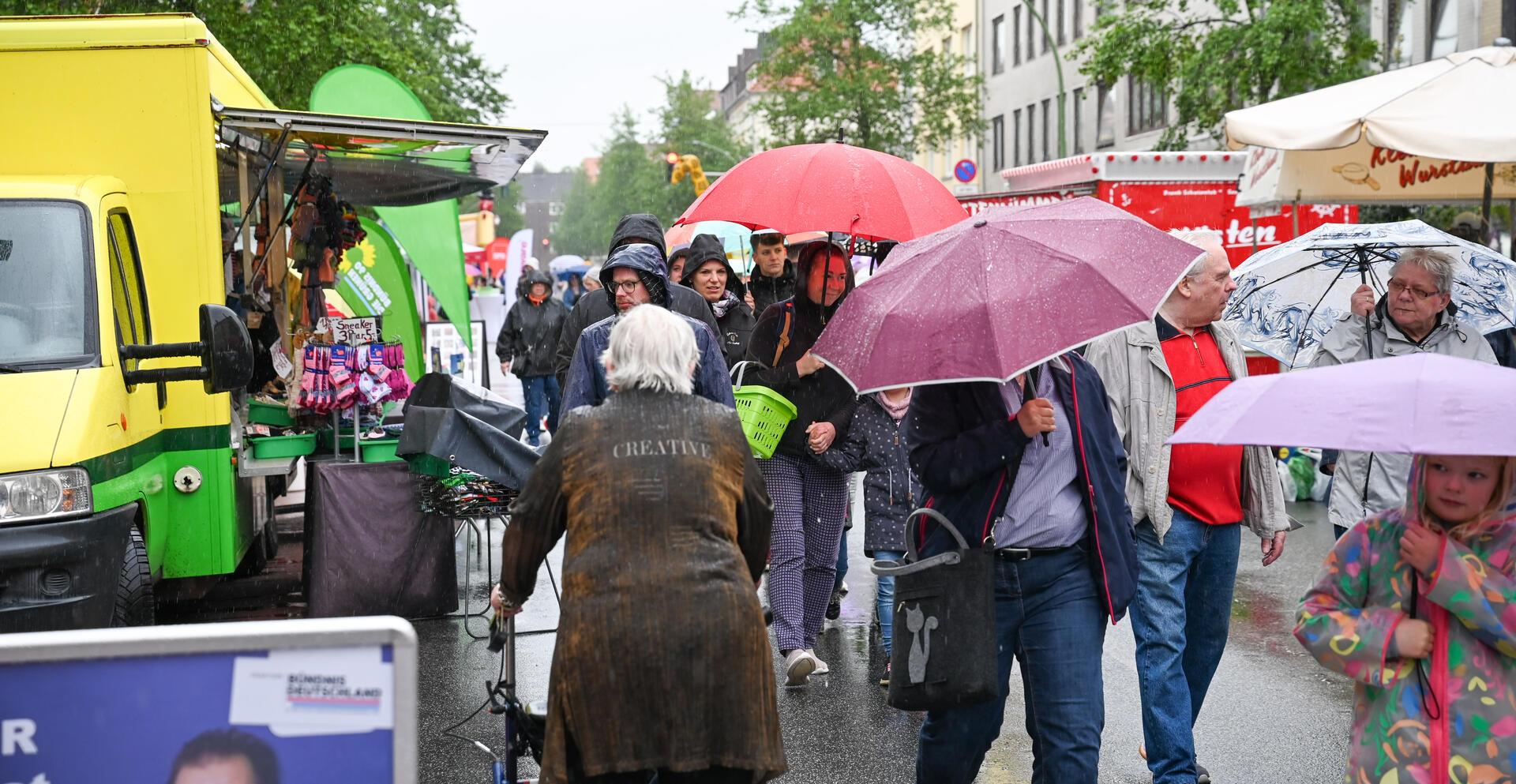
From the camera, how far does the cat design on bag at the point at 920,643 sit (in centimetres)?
418

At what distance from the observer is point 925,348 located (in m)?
4.02

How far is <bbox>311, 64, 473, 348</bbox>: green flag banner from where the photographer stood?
36.7 ft

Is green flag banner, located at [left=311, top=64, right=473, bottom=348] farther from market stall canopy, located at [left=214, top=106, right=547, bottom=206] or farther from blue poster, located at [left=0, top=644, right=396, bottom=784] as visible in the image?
blue poster, located at [left=0, top=644, right=396, bottom=784]

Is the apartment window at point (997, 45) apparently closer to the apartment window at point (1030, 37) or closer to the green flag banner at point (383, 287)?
the apartment window at point (1030, 37)

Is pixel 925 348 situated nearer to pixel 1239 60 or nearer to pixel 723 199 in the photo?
pixel 723 199

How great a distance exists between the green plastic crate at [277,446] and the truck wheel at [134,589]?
1651mm

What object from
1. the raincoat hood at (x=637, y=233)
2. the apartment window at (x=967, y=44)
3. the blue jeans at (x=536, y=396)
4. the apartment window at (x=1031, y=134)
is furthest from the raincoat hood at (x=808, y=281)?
the apartment window at (x=967, y=44)

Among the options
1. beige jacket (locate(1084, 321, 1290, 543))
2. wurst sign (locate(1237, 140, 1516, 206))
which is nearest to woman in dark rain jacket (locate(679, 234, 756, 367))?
wurst sign (locate(1237, 140, 1516, 206))

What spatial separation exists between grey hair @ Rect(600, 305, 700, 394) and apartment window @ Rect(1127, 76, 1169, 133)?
3499 cm

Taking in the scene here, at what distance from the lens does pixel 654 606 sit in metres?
3.54

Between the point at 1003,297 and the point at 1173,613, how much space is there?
1873 millimetres

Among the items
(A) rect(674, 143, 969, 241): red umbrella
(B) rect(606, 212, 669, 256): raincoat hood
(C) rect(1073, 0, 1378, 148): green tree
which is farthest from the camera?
(C) rect(1073, 0, 1378, 148): green tree

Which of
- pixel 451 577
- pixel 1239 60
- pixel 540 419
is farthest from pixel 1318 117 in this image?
pixel 1239 60

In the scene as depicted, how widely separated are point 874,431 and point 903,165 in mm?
1208
